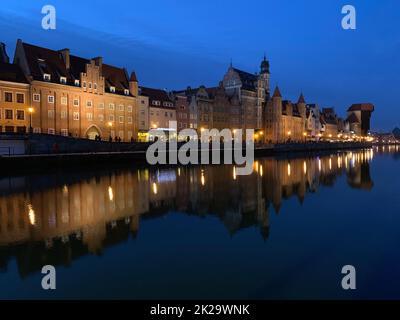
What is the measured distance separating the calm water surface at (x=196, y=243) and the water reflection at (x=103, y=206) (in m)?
0.06

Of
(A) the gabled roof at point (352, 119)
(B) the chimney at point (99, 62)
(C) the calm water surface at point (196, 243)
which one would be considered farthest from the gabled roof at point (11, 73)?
(A) the gabled roof at point (352, 119)

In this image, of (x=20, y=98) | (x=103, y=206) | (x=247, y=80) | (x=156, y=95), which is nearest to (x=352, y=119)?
(x=247, y=80)

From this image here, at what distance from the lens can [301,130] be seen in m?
121

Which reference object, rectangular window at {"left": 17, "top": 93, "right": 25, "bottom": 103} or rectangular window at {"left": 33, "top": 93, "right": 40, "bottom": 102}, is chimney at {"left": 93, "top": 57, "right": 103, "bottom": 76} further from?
rectangular window at {"left": 17, "top": 93, "right": 25, "bottom": 103}

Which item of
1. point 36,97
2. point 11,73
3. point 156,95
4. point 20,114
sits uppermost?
point 156,95

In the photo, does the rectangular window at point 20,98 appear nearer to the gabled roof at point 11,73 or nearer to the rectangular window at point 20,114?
the rectangular window at point 20,114

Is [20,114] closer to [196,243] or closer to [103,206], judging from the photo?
[103,206]

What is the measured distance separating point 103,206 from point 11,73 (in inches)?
1416

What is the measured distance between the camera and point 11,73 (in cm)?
4447

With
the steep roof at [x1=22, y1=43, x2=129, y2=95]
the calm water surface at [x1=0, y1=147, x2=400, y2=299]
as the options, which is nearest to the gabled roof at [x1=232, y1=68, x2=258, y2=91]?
the steep roof at [x1=22, y1=43, x2=129, y2=95]

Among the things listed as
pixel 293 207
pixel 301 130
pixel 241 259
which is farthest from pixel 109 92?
pixel 301 130

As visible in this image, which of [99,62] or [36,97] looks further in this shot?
[99,62]

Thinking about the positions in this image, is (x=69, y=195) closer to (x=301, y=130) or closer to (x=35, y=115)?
(x=35, y=115)
